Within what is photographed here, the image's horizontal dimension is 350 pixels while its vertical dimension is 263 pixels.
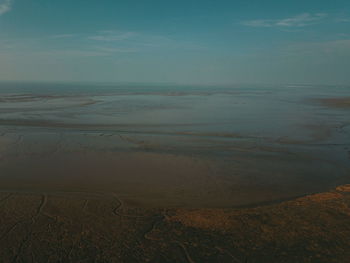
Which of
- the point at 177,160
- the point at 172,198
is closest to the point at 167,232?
the point at 172,198

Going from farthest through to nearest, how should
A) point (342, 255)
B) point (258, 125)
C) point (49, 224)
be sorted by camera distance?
point (258, 125)
point (49, 224)
point (342, 255)

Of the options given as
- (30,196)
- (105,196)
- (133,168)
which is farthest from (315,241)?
(30,196)

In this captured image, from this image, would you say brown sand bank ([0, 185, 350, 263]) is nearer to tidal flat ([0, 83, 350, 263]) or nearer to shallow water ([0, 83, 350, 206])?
tidal flat ([0, 83, 350, 263])

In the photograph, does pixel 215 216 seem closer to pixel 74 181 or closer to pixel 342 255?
pixel 342 255

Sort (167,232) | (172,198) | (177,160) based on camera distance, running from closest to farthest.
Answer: (167,232) < (172,198) < (177,160)

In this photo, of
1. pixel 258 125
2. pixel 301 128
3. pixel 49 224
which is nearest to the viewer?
pixel 49 224

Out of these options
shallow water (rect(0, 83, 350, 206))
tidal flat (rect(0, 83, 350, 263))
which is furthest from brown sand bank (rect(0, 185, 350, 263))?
shallow water (rect(0, 83, 350, 206))

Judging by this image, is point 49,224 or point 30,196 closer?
point 49,224

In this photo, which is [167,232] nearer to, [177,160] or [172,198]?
[172,198]
